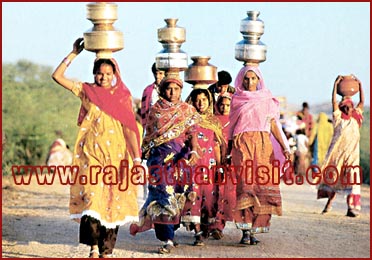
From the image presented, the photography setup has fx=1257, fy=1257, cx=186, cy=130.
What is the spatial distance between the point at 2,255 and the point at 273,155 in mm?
3628

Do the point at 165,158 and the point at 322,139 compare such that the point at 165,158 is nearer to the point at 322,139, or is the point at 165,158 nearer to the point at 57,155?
the point at 57,155

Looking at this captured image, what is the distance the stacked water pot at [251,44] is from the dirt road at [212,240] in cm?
225

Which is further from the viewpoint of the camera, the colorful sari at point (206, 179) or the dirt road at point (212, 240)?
the colorful sari at point (206, 179)

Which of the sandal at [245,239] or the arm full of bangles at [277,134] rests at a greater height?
the arm full of bangles at [277,134]

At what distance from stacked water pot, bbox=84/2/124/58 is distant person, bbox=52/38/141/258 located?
0.41 ft

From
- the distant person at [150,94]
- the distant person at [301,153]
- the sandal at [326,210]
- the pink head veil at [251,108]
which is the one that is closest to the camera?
the pink head veil at [251,108]

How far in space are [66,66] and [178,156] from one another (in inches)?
87.1

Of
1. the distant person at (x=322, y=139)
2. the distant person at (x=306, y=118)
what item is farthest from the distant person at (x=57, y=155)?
the distant person at (x=306, y=118)

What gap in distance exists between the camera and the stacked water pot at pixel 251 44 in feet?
49.9

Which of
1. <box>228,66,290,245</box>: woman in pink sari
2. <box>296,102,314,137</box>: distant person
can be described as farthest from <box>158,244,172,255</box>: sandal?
<box>296,102,314,137</box>: distant person

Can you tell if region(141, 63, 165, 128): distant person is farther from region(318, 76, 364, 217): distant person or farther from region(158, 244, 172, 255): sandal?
region(318, 76, 364, 217): distant person

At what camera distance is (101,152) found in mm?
12914

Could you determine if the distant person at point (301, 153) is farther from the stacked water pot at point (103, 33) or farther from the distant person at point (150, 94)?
the stacked water pot at point (103, 33)

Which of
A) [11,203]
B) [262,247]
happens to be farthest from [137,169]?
[11,203]
